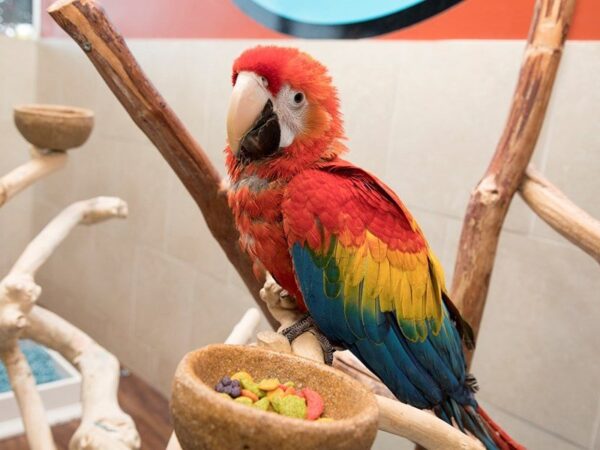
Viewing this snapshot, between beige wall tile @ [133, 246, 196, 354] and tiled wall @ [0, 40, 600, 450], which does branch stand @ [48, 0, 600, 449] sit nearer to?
tiled wall @ [0, 40, 600, 450]

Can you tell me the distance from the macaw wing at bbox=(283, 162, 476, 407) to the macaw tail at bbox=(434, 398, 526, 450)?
0.09 feet

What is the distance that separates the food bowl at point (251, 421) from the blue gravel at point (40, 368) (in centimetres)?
148

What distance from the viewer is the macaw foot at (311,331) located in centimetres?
71

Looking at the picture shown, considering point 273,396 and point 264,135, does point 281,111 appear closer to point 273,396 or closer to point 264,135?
point 264,135

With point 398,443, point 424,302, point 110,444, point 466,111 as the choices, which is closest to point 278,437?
point 424,302

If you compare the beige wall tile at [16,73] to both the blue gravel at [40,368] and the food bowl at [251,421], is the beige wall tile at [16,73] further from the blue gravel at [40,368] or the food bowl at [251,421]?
the food bowl at [251,421]

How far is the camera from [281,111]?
665mm

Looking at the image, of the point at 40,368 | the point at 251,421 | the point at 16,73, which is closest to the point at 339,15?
the point at 251,421

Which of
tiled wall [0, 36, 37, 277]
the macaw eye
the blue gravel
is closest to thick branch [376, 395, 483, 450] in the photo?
the macaw eye

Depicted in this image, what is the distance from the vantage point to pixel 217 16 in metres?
1.54

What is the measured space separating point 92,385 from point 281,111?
568 mm

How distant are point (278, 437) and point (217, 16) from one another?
135cm

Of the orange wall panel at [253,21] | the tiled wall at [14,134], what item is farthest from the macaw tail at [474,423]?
the tiled wall at [14,134]

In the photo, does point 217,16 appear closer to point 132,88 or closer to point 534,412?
point 132,88
